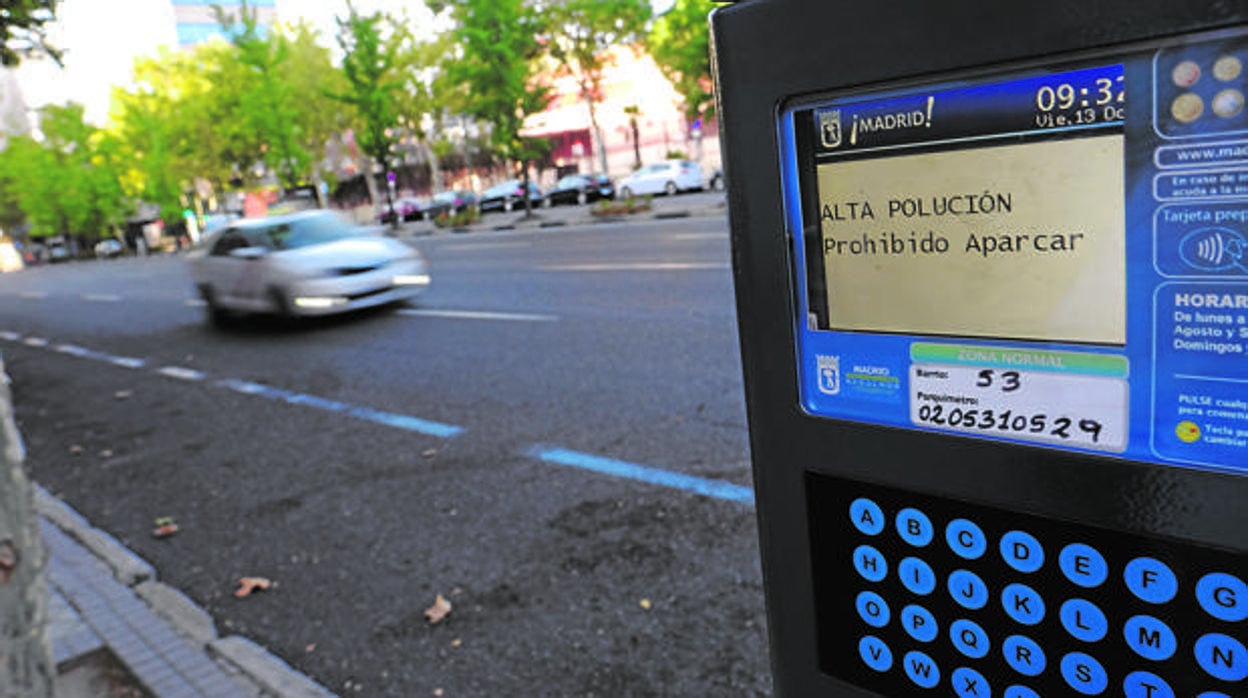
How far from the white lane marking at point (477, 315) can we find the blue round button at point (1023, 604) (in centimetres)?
844

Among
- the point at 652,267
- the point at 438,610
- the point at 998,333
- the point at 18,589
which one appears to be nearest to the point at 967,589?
the point at 998,333

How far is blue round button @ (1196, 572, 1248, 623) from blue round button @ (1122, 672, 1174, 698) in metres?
0.08

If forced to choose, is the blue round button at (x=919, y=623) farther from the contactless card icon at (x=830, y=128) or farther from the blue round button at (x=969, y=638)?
the contactless card icon at (x=830, y=128)

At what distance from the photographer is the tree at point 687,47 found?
2334 centimetres

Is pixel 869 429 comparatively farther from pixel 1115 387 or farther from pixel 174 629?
pixel 174 629

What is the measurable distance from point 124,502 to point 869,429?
18.1 feet

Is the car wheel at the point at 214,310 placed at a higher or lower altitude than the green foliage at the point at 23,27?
lower

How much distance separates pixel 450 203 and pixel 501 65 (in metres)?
14.2

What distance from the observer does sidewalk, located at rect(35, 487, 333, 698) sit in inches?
118

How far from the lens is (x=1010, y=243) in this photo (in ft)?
2.41

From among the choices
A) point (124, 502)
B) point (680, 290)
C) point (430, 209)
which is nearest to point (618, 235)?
point (680, 290)

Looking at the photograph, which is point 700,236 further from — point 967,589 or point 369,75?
point 369,75

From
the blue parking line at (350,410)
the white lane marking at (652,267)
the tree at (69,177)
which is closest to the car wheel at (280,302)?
the blue parking line at (350,410)

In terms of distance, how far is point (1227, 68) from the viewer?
0.61m
